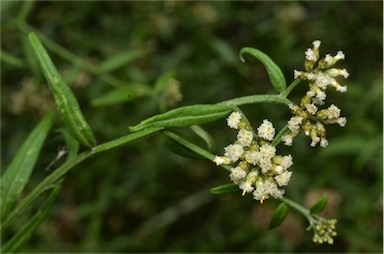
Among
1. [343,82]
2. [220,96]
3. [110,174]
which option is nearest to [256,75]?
[220,96]

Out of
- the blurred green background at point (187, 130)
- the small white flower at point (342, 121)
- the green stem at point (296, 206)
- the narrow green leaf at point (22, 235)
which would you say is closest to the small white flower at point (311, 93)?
the small white flower at point (342, 121)

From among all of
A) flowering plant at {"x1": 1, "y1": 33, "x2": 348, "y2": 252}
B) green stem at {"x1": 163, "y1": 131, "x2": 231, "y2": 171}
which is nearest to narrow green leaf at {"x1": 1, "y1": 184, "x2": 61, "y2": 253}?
flowering plant at {"x1": 1, "y1": 33, "x2": 348, "y2": 252}

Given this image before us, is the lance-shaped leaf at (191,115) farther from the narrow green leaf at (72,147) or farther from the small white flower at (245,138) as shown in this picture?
the narrow green leaf at (72,147)

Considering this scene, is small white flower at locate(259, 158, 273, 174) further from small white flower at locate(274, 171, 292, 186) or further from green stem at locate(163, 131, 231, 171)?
green stem at locate(163, 131, 231, 171)

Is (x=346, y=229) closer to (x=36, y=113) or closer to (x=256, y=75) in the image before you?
(x=256, y=75)

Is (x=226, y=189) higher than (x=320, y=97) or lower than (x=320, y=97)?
lower

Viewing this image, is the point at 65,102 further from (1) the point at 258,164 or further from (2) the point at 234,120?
(1) the point at 258,164

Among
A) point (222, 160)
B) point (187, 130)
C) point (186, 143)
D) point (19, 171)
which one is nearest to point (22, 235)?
point (19, 171)
